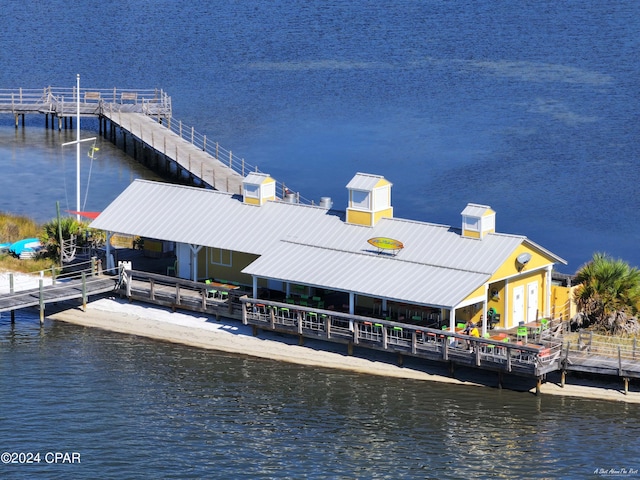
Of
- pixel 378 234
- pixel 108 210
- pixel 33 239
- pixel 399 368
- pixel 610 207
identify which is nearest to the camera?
pixel 399 368

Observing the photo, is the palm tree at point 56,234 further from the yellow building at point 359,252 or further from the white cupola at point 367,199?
the white cupola at point 367,199

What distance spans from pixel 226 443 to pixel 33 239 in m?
25.5

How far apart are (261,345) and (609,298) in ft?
50.3

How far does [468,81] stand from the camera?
111500 mm

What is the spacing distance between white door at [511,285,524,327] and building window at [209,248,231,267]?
1396cm

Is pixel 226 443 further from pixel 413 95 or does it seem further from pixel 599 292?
pixel 413 95

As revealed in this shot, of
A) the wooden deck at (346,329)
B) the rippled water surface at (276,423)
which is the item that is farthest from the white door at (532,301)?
the rippled water surface at (276,423)

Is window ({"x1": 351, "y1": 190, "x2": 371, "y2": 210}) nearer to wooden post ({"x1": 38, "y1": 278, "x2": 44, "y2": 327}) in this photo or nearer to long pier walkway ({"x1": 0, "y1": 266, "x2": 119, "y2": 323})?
long pier walkway ({"x1": 0, "y1": 266, "x2": 119, "y2": 323})

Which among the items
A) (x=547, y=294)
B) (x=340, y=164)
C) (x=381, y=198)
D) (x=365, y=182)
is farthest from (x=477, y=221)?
(x=340, y=164)

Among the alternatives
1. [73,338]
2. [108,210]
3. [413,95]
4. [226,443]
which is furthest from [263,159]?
[226,443]

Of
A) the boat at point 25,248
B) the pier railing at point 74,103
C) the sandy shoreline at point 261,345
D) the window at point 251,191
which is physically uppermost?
the pier railing at point 74,103

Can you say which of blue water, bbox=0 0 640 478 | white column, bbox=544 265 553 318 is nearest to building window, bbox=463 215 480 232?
white column, bbox=544 265 553 318

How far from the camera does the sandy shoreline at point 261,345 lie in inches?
2025

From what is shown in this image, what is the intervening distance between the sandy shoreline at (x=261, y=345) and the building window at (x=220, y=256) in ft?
10.0
